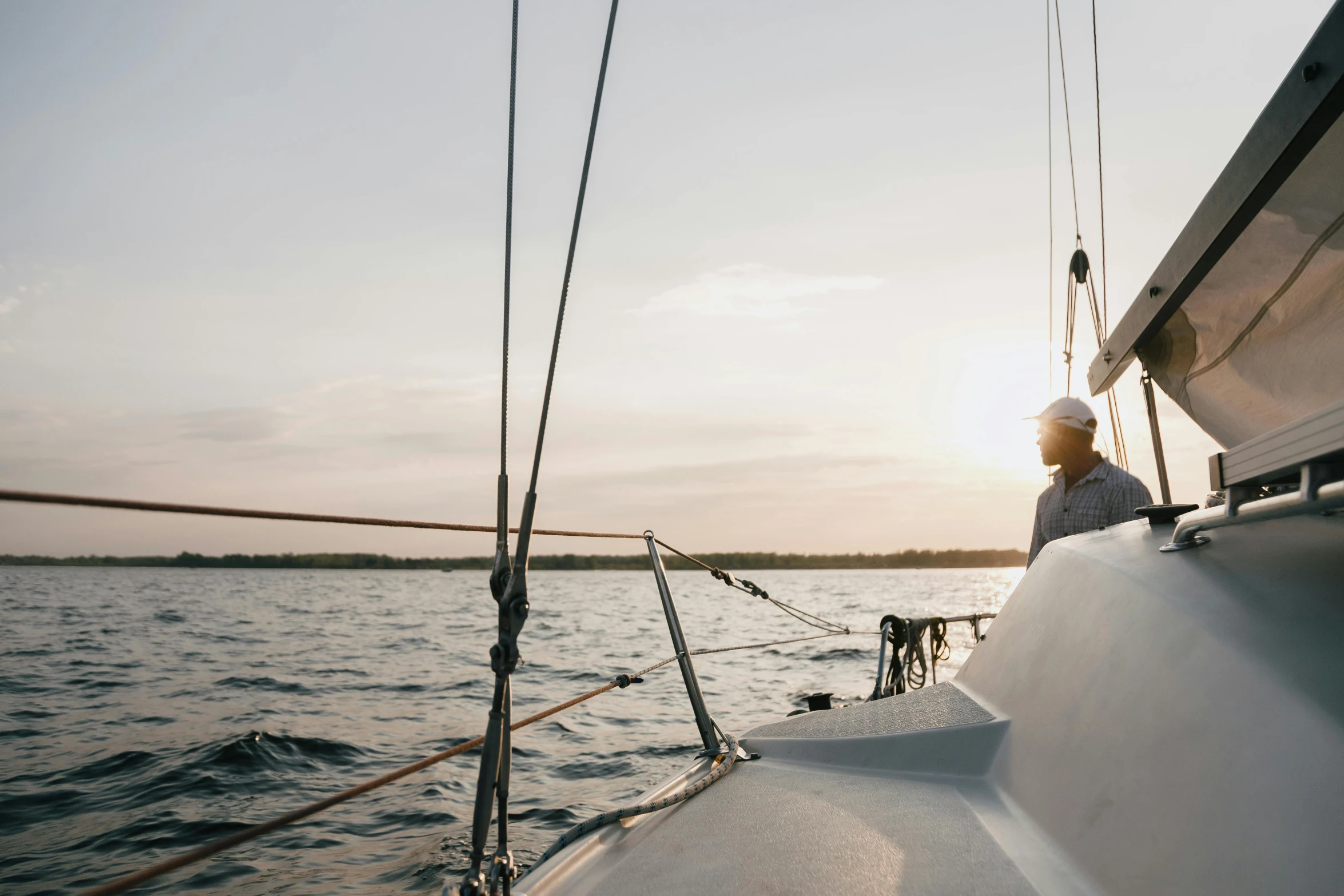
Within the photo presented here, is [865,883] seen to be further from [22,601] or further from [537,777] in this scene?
[22,601]

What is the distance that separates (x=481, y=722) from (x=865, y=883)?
695 cm

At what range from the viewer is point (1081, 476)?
3.20 meters

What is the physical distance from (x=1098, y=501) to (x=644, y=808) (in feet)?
7.12

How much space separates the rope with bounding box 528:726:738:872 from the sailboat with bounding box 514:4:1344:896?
0.05 feet

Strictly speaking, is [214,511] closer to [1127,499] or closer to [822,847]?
[822,847]

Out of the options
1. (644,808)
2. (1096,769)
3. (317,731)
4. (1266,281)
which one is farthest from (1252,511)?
(317,731)

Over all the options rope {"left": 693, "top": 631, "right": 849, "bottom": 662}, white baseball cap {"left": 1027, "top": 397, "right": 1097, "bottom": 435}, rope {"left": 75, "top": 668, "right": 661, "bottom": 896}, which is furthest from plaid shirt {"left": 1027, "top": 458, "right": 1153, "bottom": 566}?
rope {"left": 75, "top": 668, "right": 661, "bottom": 896}

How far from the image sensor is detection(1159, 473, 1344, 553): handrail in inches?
35.7

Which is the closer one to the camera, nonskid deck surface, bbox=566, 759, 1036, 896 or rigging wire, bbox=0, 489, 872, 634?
rigging wire, bbox=0, 489, 872, 634

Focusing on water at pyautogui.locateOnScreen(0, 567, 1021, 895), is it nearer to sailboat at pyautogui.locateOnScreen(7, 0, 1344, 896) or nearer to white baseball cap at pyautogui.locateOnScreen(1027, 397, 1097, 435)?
sailboat at pyautogui.locateOnScreen(7, 0, 1344, 896)

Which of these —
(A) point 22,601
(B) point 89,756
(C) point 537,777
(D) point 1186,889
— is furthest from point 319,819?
(A) point 22,601

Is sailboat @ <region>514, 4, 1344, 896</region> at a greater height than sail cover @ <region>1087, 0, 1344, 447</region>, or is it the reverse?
sail cover @ <region>1087, 0, 1344, 447</region>

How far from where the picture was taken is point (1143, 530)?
1.77 metres

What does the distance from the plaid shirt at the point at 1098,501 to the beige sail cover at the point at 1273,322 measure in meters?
1.11
